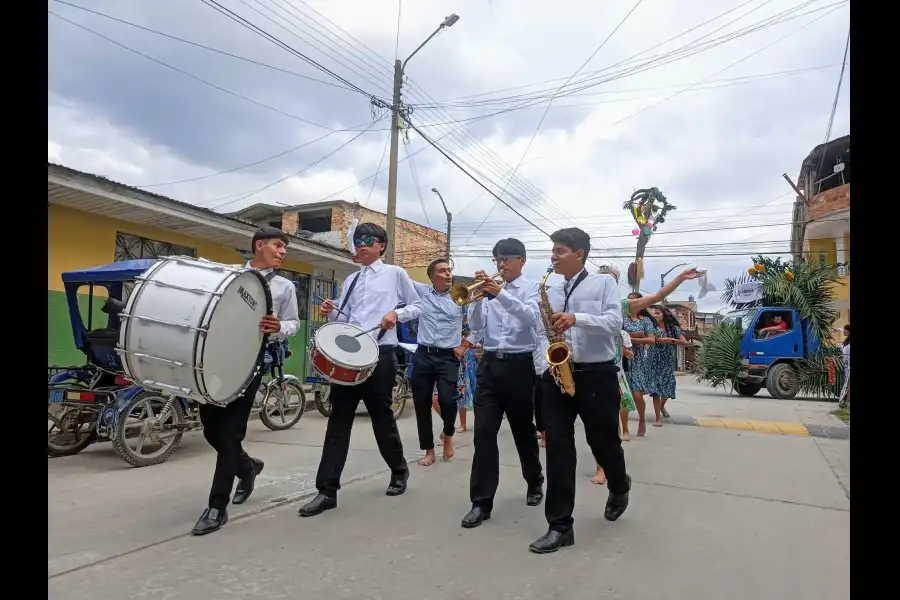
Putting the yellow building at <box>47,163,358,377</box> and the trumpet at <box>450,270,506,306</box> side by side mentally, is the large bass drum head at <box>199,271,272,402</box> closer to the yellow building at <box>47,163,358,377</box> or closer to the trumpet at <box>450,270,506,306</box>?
the trumpet at <box>450,270,506,306</box>

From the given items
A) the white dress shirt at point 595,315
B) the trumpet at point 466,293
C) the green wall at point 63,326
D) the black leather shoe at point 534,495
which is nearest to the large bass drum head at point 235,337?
the trumpet at point 466,293

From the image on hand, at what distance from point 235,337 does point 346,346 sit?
0.80 m

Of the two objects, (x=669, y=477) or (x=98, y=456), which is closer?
(x=669, y=477)

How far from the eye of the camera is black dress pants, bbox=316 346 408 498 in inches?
167

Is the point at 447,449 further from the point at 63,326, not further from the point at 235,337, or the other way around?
the point at 63,326

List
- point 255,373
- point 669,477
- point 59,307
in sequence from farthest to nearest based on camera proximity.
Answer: point 59,307, point 669,477, point 255,373

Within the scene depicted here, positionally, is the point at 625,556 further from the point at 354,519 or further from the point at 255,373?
the point at 255,373

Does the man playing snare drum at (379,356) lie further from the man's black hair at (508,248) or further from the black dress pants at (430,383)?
the black dress pants at (430,383)

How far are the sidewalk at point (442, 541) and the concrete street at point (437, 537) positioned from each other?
13mm

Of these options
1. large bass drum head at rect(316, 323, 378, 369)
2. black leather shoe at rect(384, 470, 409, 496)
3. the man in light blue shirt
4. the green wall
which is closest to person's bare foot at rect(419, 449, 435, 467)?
the man in light blue shirt
